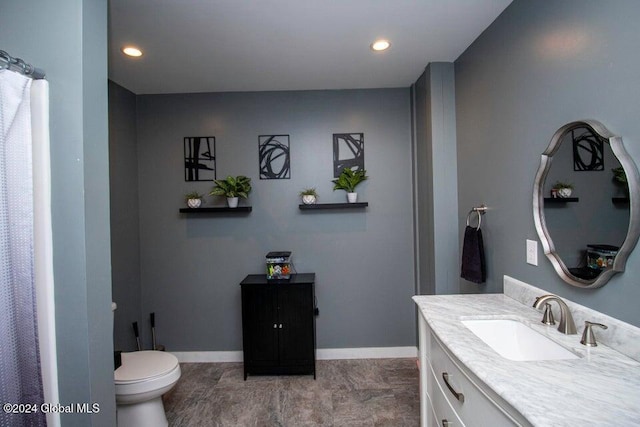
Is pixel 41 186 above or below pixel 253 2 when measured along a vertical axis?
below

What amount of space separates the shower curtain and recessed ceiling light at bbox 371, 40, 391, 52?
1885 mm

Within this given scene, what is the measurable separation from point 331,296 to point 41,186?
91.3 inches

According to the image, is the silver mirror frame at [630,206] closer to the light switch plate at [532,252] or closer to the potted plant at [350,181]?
the light switch plate at [532,252]

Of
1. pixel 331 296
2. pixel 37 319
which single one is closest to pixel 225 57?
pixel 37 319

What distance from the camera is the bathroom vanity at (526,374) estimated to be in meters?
0.77

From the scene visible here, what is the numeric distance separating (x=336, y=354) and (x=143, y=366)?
1663mm

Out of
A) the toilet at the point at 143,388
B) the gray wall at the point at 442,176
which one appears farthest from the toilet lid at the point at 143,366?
the gray wall at the point at 442,176

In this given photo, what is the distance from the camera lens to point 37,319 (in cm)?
112

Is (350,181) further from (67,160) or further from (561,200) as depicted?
(67,160)

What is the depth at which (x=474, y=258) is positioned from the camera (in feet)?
6.55

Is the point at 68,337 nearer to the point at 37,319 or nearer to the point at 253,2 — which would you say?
the point at 37,319

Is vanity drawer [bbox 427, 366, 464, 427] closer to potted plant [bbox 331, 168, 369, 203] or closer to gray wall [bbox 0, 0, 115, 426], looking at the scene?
gray wall [bbox 0, 0, 115, 426]

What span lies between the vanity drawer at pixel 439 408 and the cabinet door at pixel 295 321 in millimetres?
1220

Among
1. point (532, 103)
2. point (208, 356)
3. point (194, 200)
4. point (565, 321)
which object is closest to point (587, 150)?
point (532, 103)
